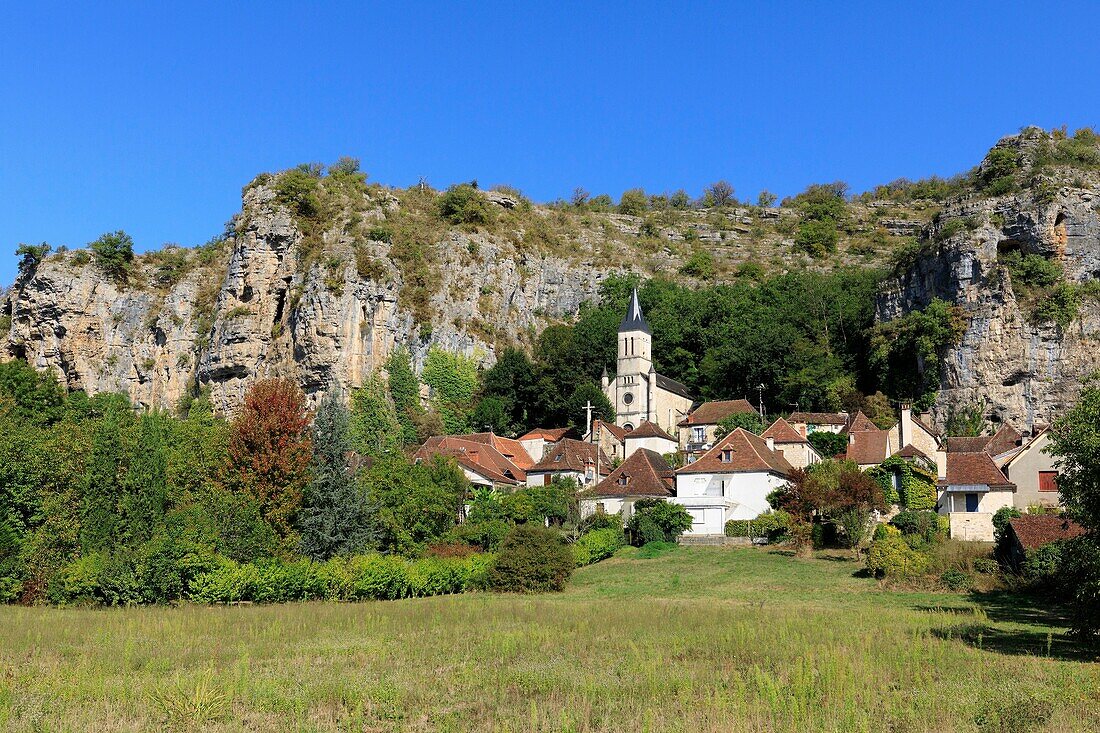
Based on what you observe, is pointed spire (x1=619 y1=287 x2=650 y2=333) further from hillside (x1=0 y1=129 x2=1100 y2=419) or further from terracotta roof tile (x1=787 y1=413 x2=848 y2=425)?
terracotta roof tile (x1=787 y1=413 x2=848 y2=425)

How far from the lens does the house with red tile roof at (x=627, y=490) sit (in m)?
53.1

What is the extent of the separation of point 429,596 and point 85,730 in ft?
73.7

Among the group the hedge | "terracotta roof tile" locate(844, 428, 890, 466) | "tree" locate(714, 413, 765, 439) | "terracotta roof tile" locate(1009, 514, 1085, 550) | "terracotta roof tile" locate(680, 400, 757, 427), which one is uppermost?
"terracotta roof tile" locate(680, 400, 757, 427)

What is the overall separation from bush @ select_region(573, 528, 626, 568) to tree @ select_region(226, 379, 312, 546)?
1287cm

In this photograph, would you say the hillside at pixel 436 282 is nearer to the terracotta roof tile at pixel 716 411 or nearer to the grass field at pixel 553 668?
the terracotta roof tile at pixel 716 411

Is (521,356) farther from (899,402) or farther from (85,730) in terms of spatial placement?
(85,730)

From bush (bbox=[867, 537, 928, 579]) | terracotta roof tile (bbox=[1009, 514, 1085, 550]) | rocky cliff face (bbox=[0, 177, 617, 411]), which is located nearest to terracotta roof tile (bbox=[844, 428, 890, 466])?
terracotta roof tile (bbox=[1009, 514, 1085, 550])

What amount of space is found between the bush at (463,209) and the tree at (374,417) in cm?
2304

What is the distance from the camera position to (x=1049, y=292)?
6053 centimetres

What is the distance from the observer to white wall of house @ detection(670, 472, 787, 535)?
1981 inches

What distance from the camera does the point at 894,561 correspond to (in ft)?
115

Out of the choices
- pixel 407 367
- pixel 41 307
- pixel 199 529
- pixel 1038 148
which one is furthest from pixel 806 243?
pixel 199 529

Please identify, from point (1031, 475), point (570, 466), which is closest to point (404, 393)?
point (570, 466)

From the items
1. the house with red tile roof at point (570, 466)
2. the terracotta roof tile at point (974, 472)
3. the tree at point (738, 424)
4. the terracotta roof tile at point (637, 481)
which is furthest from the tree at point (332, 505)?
the tree at point (738, 424)
